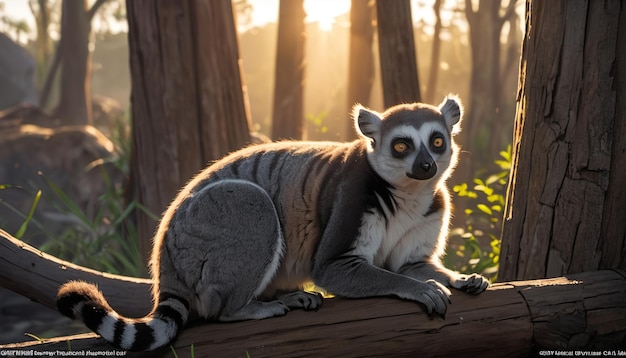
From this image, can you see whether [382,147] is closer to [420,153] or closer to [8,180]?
[420,153]

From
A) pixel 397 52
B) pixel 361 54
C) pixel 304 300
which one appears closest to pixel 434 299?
pixel 304 300

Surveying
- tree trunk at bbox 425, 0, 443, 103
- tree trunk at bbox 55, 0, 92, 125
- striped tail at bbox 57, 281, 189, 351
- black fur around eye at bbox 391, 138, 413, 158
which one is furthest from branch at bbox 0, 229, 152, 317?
tree trunk at bbox 55, 0, 92, 125

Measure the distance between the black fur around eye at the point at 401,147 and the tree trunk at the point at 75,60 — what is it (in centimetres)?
1502

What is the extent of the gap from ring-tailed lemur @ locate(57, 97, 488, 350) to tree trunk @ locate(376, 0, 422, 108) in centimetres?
221

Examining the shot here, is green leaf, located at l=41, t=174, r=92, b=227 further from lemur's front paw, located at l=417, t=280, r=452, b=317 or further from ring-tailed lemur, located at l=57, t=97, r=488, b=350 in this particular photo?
lemur's front paw, located at l=417, t=280, r=452, b=317

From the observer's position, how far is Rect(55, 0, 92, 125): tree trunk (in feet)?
56.7

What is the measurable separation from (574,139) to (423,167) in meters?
1.03

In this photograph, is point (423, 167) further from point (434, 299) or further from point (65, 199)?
point (65, 199)

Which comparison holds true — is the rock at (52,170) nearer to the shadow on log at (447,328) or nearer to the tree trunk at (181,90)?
the tree trunk at (181,90)

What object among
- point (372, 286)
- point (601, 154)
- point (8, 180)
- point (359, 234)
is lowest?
point (8, 180)

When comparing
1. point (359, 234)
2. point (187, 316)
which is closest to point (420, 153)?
point (359, 234)

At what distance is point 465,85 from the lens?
22891mm

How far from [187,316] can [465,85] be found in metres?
20.7

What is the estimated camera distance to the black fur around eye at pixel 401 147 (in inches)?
146
